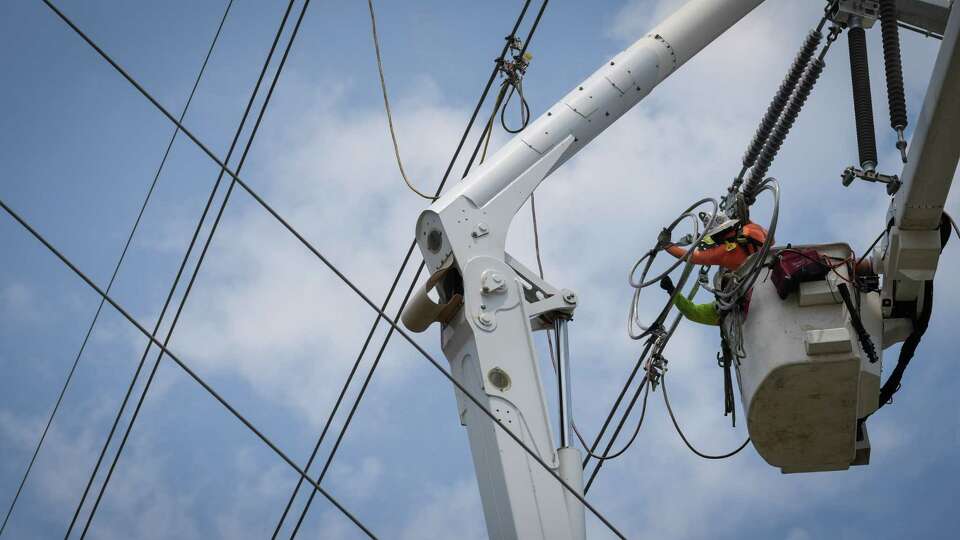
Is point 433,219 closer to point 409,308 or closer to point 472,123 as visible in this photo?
point 409,308

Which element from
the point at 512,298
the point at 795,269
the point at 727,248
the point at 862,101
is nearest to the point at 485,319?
the point at 512,298

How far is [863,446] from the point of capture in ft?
28.0

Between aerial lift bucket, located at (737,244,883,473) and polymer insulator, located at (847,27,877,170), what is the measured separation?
0.68 meters

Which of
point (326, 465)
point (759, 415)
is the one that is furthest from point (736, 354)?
point (326, 465)

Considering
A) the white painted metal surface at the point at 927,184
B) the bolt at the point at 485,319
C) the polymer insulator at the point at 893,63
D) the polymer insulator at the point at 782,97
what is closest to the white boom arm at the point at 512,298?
the bolt at the point at 485,319

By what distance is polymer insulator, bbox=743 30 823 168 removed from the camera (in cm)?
842

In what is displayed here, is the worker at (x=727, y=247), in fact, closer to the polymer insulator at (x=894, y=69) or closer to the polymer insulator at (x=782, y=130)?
the polymer insulator at (x=782, y=130)

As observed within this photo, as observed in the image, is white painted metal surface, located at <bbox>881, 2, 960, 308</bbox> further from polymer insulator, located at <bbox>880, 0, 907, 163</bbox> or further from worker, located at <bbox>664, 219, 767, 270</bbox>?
worker, located at <bbox>664, 219, 767, 270</bbox>

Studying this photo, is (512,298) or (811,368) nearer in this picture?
(512,298)

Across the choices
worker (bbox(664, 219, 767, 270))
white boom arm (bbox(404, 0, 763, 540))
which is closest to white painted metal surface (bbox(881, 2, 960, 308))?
worker (bbox(664, 219, 767, 270))

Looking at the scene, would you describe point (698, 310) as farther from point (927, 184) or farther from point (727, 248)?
point (927, 184)

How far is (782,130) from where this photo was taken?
8.54 metres

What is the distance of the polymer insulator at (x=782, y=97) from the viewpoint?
8.42 m

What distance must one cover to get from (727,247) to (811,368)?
969 millimetres
